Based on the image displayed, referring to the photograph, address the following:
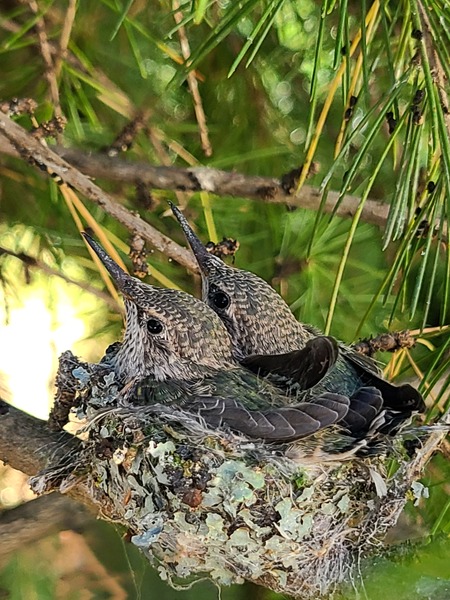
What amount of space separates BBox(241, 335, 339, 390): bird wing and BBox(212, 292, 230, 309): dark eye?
0.38 feet

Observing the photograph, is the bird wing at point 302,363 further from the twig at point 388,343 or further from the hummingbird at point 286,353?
the twig at point 388,343

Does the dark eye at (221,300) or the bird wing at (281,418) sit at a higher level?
the dark eye at (221,300)

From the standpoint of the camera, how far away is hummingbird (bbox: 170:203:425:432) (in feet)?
→ 4.20

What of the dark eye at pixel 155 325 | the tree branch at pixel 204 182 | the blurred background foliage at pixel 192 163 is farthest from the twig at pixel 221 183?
the dark eye at pixel 155 325

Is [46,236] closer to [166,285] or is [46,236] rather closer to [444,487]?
[166,285]

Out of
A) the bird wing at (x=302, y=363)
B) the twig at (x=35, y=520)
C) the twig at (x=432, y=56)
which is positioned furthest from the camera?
the twig at (x=35, y=520)

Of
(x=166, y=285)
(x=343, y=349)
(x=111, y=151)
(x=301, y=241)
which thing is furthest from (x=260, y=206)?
(x=343, y=349)

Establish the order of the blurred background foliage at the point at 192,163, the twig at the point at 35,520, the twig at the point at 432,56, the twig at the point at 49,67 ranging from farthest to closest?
1. the blurred background foliage at the point at 192,163
2. the twig at the point at 49,67
3. the twig at the point at 35,520
4. the twig at the point at 432,56

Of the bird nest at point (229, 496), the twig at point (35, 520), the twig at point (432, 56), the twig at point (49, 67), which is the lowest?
the twig at point (35, 520)

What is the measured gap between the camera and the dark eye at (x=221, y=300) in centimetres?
A: 158

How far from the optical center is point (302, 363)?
1366 millimetres

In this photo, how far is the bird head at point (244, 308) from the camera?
1.57 metres

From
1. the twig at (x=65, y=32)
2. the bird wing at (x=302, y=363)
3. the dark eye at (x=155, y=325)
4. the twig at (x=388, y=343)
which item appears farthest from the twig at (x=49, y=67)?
the twig at (x=388, y=343)

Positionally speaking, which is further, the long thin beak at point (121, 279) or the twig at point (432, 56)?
the long thin beak at point (121, 279)
